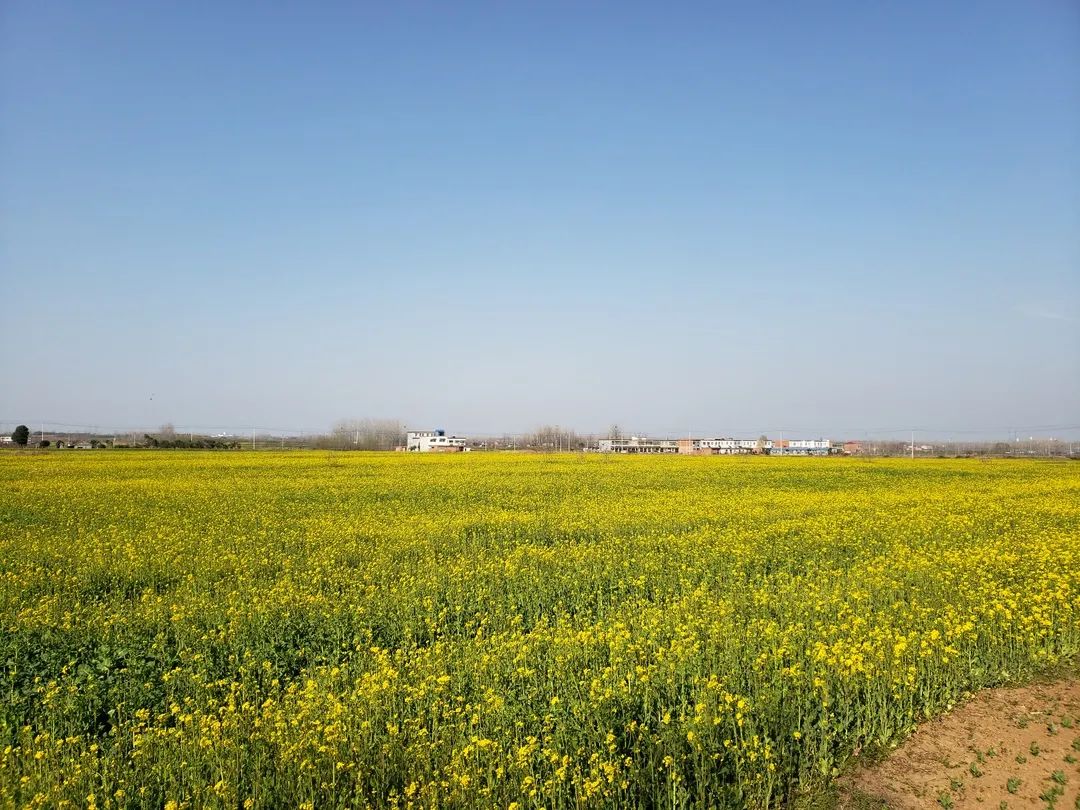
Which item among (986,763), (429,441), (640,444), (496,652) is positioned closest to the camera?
(986,763)

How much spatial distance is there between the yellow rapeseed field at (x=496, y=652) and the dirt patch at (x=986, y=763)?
338mm

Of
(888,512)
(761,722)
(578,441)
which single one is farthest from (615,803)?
(578,441)

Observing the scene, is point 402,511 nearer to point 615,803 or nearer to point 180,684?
point 180,684

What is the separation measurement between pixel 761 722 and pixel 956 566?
8.62 metres

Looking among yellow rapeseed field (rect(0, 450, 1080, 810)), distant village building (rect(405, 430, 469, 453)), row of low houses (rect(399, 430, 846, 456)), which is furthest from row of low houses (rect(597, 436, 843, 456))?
yellow rapeseed field (rect(0, 450, 1080, 810))

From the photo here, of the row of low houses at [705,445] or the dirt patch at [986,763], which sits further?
the row of low houses at [705,445]

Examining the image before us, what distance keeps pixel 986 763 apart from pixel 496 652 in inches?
198

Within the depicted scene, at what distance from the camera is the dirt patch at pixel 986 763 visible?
6059mm

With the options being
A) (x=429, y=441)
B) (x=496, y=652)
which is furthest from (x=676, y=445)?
(x=496, y=652)

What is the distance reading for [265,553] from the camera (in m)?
15.7

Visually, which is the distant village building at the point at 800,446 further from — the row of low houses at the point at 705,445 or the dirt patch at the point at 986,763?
the dirt patch at the point at 986,763

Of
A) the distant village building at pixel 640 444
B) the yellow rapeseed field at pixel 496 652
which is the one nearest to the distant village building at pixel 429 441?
the distant village building at pixel 640 444

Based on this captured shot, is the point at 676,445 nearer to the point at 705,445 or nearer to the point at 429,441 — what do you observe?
the point at 705,445

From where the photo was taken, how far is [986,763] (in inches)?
260
